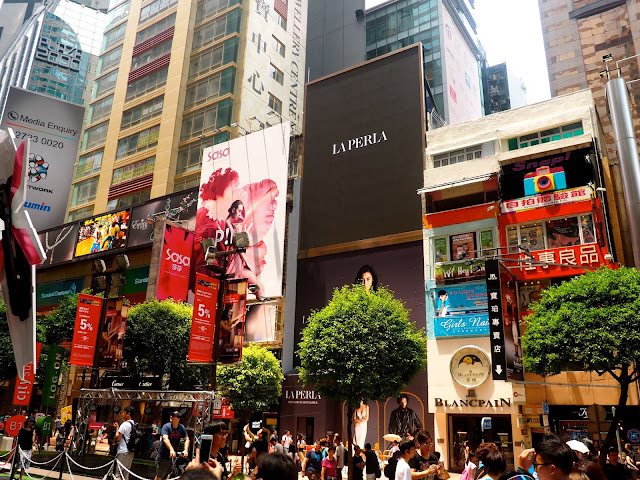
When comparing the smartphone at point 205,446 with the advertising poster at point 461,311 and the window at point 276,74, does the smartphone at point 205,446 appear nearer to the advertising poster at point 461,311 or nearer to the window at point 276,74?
the advertising poster at point 461,311

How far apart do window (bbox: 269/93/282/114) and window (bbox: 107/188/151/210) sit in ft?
46.2

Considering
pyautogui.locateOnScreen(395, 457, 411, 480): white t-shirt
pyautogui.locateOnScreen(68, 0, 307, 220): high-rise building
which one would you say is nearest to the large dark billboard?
pyautogui.locateOnScreen(68, 0, 307, 220): high-rise building

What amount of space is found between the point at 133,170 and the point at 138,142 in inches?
122

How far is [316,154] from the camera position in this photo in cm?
3781

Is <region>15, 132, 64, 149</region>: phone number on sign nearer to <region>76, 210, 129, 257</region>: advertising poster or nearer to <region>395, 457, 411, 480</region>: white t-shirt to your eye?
<region>395, 457, 411, 480</region>: white t-shirt

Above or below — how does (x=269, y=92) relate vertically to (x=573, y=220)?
above

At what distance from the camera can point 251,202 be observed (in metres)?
38.1

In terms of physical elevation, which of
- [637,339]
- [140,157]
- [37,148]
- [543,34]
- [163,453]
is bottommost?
[163,453]

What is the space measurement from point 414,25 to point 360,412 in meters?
43.0

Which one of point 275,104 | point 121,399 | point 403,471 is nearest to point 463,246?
point 121,399

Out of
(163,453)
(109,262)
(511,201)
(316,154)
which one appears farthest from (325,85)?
(163,453)

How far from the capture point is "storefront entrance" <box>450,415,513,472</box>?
24.4 m

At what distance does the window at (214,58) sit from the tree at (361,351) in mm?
31340

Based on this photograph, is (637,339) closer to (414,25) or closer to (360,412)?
(360,412)
